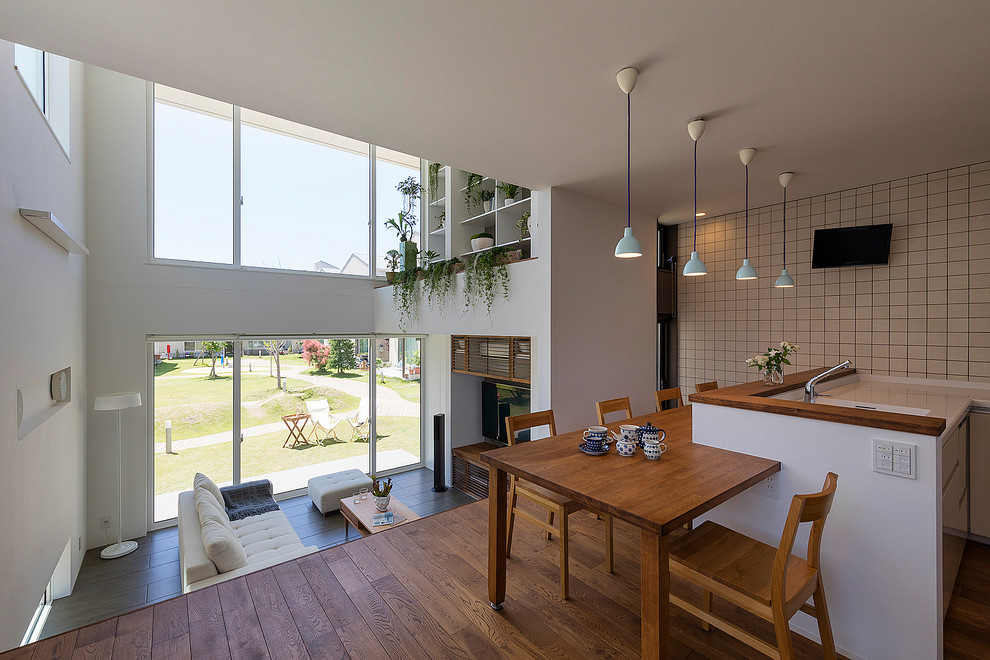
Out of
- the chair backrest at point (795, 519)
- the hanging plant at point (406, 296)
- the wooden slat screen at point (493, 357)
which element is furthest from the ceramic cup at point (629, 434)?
the hanging plant at point (406, 296)

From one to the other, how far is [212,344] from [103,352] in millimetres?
Answer: 994

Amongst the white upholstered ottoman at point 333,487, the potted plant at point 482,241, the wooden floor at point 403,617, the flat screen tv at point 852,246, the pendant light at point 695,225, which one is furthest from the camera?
the white upholstered ottoman at point 333,487

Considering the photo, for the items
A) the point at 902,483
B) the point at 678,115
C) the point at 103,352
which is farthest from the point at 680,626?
the point at 103,352

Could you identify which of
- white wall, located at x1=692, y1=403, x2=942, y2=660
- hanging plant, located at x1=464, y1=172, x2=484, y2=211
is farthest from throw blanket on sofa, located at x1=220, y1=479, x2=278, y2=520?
white wall, located at x1=692, y1=403, x2=942, y2=660

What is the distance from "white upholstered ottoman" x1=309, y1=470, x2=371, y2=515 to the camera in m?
5.25

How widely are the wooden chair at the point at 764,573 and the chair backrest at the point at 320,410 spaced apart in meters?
5.42

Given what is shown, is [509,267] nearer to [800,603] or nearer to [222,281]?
[800,603]

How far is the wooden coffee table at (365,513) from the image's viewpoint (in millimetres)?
4312

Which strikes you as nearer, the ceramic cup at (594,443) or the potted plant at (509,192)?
the ceramic cup at (594,443)

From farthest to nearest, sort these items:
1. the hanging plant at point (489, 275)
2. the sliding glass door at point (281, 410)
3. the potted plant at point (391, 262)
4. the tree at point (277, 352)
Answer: the potted plant at point (391, 262), the tree at point (277, 352), the sliding glass door at point (281, 410), the hanging plant at point (489, 275)

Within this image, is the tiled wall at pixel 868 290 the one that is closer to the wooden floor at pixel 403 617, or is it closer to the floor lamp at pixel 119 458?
the wooden floor at pixel 403 617

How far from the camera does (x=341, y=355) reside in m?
6.10

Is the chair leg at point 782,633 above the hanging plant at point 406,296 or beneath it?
beneath

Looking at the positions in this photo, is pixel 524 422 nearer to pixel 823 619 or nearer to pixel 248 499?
pixel 823 619
